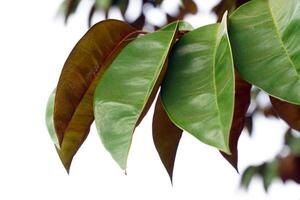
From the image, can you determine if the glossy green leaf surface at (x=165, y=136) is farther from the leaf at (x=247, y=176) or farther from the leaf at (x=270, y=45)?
the leaf at (x=247, y=176)

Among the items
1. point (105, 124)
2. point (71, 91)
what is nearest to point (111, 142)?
point (105, 124)

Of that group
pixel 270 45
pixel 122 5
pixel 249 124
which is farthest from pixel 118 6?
pixel 270 45

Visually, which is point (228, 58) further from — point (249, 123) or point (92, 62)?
point (249, 123)

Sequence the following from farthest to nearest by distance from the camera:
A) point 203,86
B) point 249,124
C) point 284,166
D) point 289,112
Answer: point 249,124 < point 284,166 < point 289,112 < point 203,86

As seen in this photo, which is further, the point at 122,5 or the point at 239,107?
the point at 122,5

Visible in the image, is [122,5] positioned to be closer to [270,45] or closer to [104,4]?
[104,4]

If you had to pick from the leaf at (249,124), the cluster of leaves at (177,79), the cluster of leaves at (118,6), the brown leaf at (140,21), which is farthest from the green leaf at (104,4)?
the cluster of leaves at (177,79)
